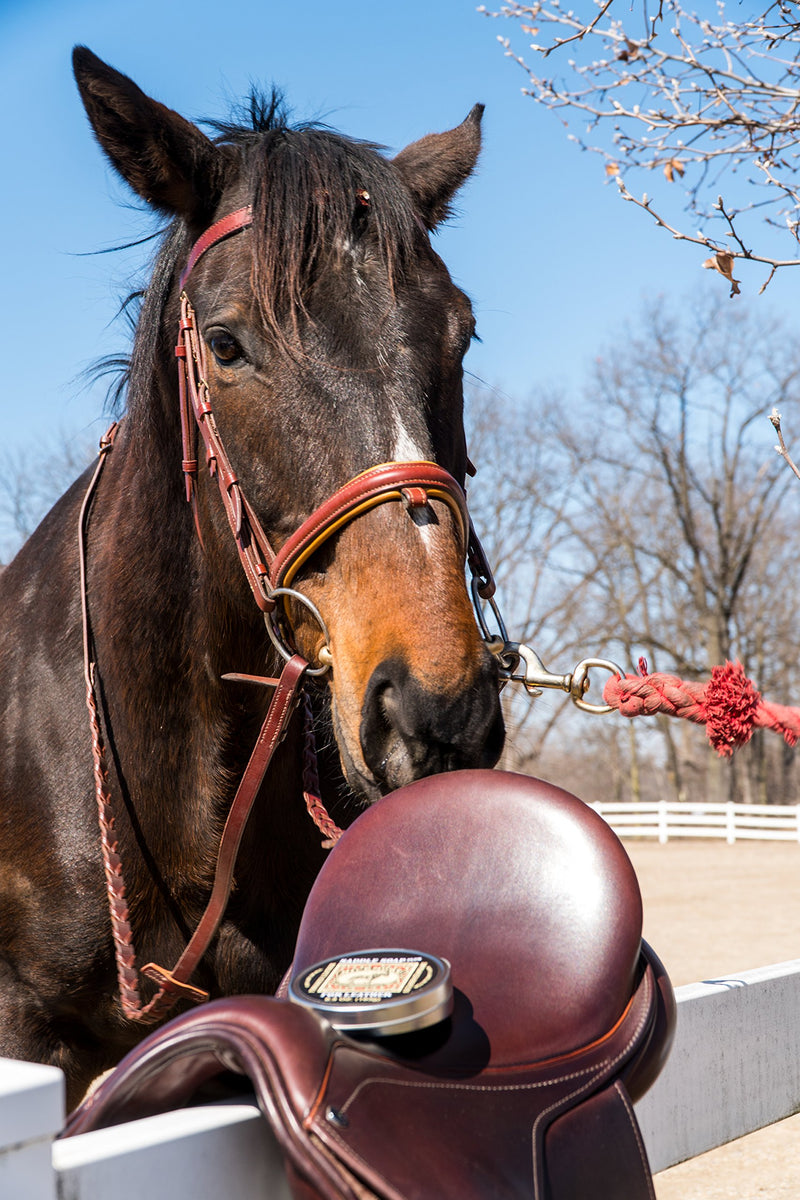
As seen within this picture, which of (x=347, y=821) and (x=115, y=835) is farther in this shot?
(x=347, y=821)

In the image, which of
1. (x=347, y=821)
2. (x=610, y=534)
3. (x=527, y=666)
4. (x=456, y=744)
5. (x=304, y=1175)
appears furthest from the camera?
(x=610, y=534)

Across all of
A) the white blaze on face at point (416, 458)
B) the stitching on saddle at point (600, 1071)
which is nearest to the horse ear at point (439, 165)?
the white blaze on face at point (416, 458)

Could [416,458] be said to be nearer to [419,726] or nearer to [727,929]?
[419,726]

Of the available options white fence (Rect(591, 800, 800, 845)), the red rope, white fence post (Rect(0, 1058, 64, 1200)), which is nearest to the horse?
the red rope

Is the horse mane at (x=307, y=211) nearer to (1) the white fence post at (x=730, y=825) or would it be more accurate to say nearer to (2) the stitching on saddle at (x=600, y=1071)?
(2) the stitching on saddle at (x=600, y=1071)

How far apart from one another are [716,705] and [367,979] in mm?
1187

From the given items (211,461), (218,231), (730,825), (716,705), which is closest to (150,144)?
(218,231)

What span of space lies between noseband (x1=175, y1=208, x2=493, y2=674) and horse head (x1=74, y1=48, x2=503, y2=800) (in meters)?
0.01

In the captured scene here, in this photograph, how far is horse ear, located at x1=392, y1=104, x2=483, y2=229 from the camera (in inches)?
101

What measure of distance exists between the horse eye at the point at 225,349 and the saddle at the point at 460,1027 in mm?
1030

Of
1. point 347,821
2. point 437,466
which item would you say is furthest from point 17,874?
point 437,466

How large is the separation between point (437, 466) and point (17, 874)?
1.38 m

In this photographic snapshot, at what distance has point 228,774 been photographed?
2312 millimetres

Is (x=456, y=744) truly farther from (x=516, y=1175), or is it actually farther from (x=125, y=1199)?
(x=125, y=1199)
